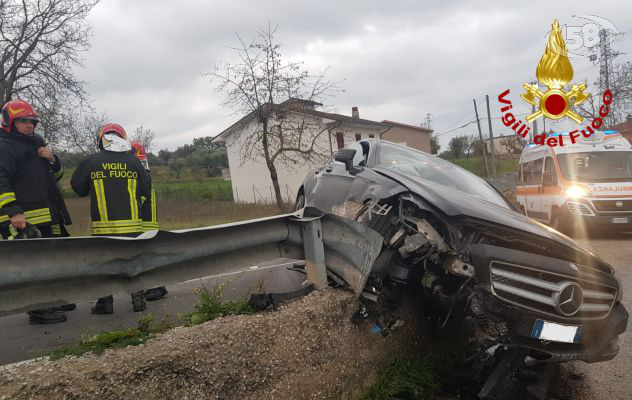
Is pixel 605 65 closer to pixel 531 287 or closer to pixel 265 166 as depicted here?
pixel 265 166

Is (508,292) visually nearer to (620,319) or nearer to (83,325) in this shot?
(620,319)

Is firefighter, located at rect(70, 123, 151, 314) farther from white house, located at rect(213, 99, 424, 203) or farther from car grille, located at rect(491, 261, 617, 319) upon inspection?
white house, located at rect(213, 99, 424, 203)

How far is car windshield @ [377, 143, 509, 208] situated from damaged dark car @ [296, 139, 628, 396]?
2.65 ft

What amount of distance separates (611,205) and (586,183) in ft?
2.15

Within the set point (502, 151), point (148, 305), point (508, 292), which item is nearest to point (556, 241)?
point (508, 292)

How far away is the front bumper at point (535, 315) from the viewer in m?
2.36

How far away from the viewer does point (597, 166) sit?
959 cm

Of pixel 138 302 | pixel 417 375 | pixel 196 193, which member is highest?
pixel 196 193

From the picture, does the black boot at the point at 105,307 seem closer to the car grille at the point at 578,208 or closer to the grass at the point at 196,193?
the car grille at the point at 578,208

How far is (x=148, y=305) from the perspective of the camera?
434cm

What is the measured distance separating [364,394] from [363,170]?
1.86m

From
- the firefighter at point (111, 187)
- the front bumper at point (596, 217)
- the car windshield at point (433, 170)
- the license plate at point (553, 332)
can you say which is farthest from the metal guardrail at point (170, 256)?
the front bumper at point (596, 217)

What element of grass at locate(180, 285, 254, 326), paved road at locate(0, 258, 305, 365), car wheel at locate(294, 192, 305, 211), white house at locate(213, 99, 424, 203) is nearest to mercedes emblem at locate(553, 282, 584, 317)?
grass at locate(180, 285, 254, 326)

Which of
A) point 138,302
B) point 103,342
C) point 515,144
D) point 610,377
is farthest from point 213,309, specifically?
point 515,144
